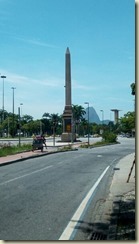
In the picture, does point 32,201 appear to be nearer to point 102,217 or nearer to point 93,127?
point 102,217

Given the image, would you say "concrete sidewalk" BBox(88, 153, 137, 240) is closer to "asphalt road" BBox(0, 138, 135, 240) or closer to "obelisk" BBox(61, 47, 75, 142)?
"asphalt road" BBox(0, 138, 135, 240)

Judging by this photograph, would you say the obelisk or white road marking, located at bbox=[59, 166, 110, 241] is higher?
the obelisk

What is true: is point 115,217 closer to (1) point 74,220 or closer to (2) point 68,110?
(1) point 74,220

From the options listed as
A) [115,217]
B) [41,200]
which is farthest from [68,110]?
[115,217]

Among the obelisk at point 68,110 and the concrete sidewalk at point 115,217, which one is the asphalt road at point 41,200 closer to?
the concrete sidewalk at point 115,217

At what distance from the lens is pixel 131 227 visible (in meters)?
8.23

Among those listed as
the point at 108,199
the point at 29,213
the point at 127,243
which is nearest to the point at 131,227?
the point at 127,243

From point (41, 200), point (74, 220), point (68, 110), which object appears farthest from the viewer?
point (68, 110)

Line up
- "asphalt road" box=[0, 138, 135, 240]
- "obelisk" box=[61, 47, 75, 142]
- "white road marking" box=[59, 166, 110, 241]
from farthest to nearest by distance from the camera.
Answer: "obelisk" box=[61, 47, 75, 142] → "asphalt road" box=[0, 138, 135, 240] → "white road marking" box=[59, 166, 110, 241]

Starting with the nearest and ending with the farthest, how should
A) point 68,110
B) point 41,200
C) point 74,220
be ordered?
point 74,220 → point 41,200 → point 68,110

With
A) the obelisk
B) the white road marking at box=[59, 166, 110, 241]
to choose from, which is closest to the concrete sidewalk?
the white road marking at box=[59, 166, 110, 241]

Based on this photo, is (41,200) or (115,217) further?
(41,200)

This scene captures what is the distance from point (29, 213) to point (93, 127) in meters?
163

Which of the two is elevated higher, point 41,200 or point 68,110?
point 68,110
